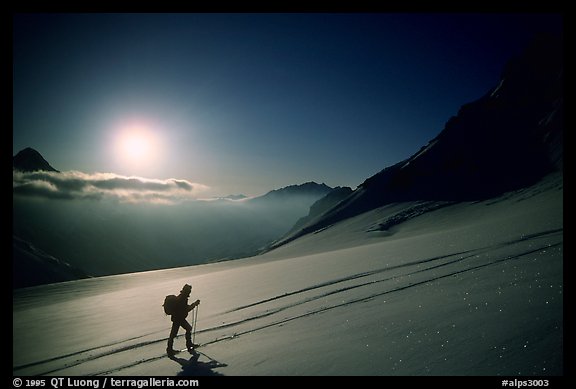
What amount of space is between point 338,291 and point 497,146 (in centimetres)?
7912

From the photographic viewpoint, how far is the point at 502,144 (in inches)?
2854

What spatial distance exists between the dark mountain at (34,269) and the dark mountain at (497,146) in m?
Answer: 120

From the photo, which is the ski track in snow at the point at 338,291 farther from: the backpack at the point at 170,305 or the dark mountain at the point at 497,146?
the dark mountain at the point at 497,146

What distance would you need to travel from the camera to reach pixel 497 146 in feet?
239

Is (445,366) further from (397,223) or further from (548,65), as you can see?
(548,65)

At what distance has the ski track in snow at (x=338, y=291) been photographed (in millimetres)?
9883

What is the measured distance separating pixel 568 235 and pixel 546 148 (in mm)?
72341

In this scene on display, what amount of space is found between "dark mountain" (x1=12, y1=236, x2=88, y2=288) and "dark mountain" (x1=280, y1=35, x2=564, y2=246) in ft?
393

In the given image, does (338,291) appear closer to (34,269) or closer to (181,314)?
(181,314)

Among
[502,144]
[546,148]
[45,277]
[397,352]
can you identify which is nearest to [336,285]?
[397,352]

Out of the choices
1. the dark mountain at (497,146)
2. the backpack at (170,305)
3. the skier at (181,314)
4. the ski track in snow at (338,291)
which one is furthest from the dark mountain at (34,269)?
the skier at (181,314)

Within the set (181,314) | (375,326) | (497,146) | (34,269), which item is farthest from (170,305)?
(34,269)

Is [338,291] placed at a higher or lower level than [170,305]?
lower

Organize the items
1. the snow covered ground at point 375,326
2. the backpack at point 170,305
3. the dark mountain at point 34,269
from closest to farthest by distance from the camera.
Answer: the snow covered ground at point 375,326, the backpack at point 170,305, the dark mountain at point 34,269
